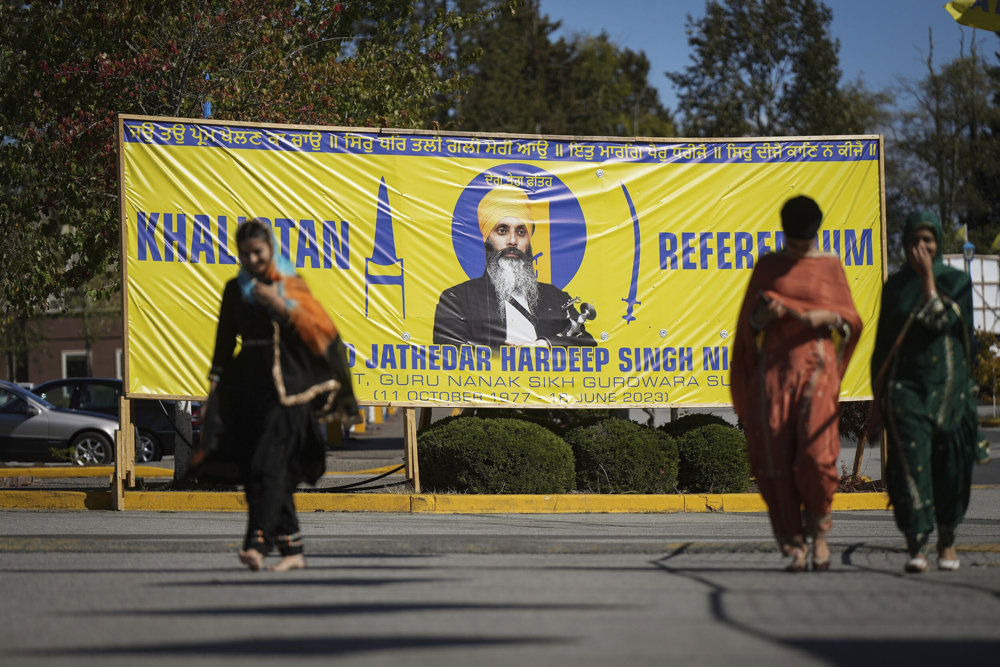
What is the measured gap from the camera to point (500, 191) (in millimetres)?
13203

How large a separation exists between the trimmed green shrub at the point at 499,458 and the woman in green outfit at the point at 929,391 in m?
5.87

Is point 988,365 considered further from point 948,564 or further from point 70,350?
point 70,350

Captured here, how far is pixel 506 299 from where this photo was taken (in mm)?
13133

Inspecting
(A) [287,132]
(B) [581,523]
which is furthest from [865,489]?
(A) [287,132]

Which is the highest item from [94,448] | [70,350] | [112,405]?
[70,350]

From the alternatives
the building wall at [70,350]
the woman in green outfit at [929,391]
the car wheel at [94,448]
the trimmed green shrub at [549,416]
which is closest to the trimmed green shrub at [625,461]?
the trimmed green shrub at [549,416]

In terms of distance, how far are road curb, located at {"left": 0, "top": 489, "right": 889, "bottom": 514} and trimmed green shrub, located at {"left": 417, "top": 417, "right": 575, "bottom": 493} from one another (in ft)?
0.67

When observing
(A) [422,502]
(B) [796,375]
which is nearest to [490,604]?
(B) [796,375]

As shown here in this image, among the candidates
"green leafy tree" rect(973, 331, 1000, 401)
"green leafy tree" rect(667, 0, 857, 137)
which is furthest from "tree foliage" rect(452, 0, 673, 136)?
"green leafy tree" rect(973, 331, 1000, 401)

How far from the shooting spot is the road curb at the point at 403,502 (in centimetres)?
1230

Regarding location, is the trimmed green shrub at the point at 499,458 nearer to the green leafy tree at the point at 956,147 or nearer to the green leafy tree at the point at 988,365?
the green leafy tree at the point at 988,365

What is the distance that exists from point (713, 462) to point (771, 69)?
43392 millimetres

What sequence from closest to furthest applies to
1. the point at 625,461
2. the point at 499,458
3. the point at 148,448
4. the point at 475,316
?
1. the point at 499,458
2. the point at 625,461
3. the point at 475,316
4. the point at 148,448

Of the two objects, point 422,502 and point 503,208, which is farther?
point 503,208
